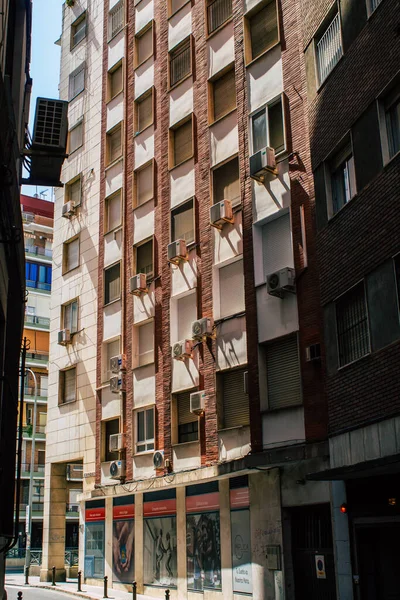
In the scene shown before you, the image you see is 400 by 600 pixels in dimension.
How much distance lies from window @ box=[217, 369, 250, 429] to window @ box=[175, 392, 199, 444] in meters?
1.76

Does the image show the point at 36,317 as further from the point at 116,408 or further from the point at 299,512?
the point at 299,512

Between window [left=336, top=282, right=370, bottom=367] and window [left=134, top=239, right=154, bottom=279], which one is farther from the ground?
window [left=134, top=239, right=154, bottom=279]

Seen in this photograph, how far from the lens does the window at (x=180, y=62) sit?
85.5ft

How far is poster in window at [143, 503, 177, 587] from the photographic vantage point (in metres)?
22.6

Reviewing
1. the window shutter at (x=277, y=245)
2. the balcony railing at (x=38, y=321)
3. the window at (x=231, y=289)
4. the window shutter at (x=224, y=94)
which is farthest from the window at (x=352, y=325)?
the balcony railing at (x=38, y=321)

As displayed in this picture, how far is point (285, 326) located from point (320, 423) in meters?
2.79

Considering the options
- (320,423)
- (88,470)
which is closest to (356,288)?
(320,423)

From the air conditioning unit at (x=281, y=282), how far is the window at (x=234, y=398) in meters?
2.88

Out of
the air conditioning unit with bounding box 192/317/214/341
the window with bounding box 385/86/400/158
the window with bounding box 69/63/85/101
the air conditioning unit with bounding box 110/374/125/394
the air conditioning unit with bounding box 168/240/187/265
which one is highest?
the window with bounding box 69/63/85/101

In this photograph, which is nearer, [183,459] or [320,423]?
[320,423]

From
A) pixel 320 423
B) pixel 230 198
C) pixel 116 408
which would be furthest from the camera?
pixel 116 408

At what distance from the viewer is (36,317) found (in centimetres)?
5806

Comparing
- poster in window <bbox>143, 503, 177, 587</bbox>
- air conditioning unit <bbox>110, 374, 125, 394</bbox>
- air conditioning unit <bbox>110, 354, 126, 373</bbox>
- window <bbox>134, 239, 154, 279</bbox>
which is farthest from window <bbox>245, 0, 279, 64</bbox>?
poster in window <bbox>143, 503, 177, 587</bbox>

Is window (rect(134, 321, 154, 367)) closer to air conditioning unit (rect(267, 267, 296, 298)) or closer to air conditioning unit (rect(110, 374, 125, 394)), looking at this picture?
air conditioning unit (rect(110, 374, 125, 394))
